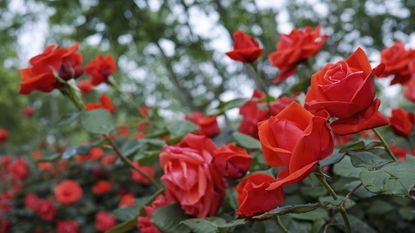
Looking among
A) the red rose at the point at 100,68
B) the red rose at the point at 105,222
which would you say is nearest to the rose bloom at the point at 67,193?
the red rose at the point at 105,222

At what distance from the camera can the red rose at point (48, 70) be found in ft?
3.94

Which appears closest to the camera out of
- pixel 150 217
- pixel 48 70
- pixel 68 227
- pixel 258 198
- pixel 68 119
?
pixel 258 198

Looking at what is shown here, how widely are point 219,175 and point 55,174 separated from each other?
2.63 m

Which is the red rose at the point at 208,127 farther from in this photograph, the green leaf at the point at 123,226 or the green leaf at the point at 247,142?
the green leaf at the point at 123,226

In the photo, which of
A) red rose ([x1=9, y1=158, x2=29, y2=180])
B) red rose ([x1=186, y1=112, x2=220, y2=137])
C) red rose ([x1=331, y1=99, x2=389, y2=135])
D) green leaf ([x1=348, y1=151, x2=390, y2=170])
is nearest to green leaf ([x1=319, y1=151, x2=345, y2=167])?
green leaf ([x1=348, y1=151, x2=390, y2=170])

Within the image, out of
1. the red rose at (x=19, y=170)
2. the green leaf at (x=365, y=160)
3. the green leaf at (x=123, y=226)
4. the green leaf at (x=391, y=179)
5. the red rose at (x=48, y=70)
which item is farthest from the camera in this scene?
the red rose at (x=19, y=170)

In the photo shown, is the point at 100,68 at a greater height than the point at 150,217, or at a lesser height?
greater

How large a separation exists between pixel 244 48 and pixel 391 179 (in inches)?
26.8

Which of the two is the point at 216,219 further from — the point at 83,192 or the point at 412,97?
the point at 83,192

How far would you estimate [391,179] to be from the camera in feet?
2.20

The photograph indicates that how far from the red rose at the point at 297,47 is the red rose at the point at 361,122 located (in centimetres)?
59

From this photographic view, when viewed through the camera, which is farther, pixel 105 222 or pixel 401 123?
pixel 105 222

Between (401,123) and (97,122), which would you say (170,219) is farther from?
(401,123)

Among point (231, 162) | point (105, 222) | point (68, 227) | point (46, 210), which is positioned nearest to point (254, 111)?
point (231, 162)
